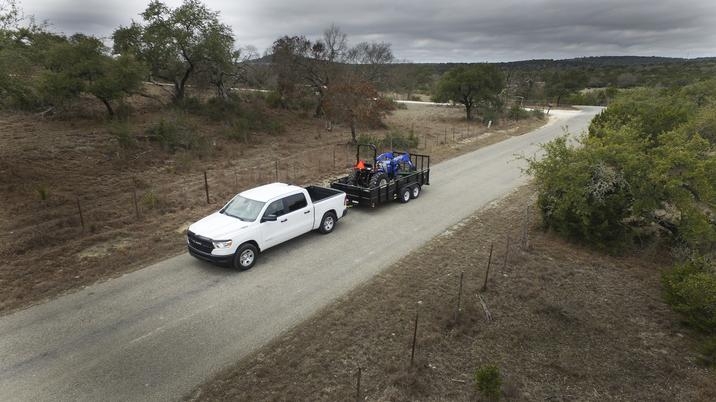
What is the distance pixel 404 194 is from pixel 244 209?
6.73 m

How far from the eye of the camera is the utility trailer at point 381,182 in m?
14.3

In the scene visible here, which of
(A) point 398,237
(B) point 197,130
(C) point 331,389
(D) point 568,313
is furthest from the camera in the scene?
(B) point 197,130

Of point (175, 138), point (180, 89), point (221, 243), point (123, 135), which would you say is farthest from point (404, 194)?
point (180, 89)

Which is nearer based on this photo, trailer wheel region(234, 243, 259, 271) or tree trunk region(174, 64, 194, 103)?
trailer wheel region(234, 243, 259, 271)

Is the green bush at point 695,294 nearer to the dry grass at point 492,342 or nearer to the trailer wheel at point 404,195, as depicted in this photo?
the dry grass at point 492,342

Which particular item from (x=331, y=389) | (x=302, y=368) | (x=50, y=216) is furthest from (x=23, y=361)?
(x=50, y=216)

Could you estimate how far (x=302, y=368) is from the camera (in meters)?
6.74

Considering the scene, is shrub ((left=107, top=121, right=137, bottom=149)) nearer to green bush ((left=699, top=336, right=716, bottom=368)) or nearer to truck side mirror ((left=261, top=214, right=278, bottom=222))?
truck side mirror ((left=261, top=214, right=278, bottom=222))

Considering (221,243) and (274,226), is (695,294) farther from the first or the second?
(221,243)

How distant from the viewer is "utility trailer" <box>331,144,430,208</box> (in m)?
14.3

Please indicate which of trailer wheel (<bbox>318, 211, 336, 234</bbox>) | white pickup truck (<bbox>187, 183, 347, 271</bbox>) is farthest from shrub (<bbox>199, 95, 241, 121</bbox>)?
trailer wheel (<bbox>318, 211, 336, 234</bbox>)

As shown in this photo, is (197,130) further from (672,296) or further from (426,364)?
(672,296)

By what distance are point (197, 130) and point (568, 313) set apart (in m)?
22.9

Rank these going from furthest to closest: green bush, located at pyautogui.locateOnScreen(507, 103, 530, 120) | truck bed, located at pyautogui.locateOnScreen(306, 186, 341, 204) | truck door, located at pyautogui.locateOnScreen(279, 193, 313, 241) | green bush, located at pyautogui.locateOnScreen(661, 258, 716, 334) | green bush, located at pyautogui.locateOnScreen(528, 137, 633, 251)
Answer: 1. green bush, located at pyautogui.locateOnScreen(507, 103, 530, 120)
2. truck bed, located at pyautogui.locateOnScreen(306, 186, 341, 204)
3. green bush, located at pyautogui.locateOnScreen(528, 137, 633, 251)
4. truck door, located at pyautogui.locateOnScreen(279, 193, 313, 241)
5. green bush, located at pyautogui.locateOnScreen(661, 258, 716, 334)
